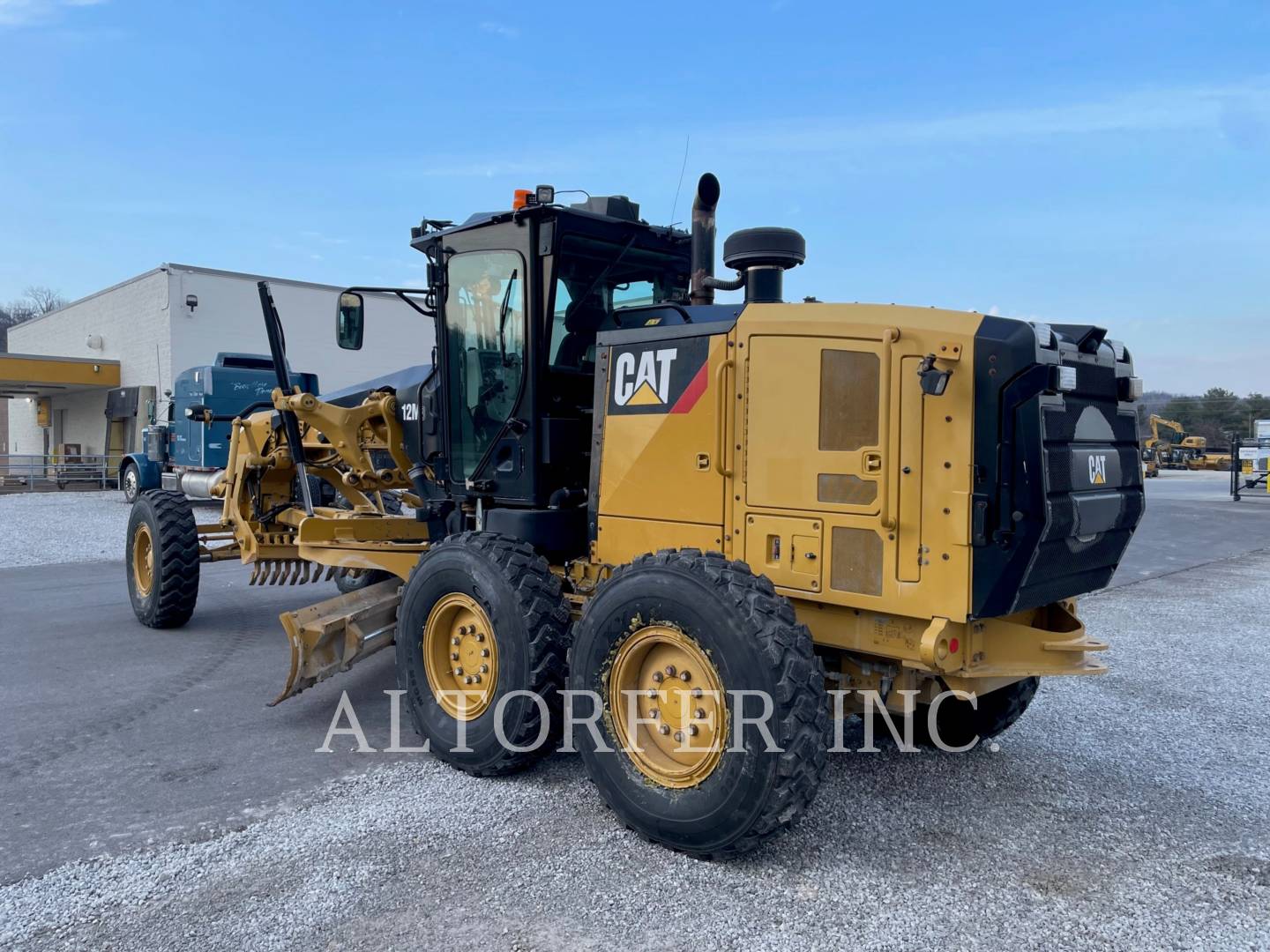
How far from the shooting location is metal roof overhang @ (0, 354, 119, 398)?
2927 centimetres

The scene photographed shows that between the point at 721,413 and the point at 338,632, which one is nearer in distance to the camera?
the point at 721,413

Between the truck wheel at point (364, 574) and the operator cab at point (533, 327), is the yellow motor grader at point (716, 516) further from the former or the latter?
the truck wheel at point (364, 574)

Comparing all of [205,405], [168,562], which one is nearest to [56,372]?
[205,405]

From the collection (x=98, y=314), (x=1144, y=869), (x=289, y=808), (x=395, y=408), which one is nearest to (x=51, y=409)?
(x=98, y=314)

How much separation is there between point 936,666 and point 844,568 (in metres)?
0.51

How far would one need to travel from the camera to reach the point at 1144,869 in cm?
363

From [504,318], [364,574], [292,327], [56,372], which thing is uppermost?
[292,327]

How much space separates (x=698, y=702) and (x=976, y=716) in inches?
79.0

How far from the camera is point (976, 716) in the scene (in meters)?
4.88

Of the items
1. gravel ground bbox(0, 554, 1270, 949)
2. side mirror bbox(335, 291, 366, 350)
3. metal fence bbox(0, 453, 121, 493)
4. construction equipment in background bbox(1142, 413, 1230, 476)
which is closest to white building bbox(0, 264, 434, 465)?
metal fence bbox(0, 453, 121, 493)

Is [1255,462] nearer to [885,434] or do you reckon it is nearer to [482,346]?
[482,346]

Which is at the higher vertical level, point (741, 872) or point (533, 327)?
point (533, 327)

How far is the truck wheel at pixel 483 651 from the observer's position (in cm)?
433

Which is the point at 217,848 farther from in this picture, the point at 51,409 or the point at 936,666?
the point at 51,409
